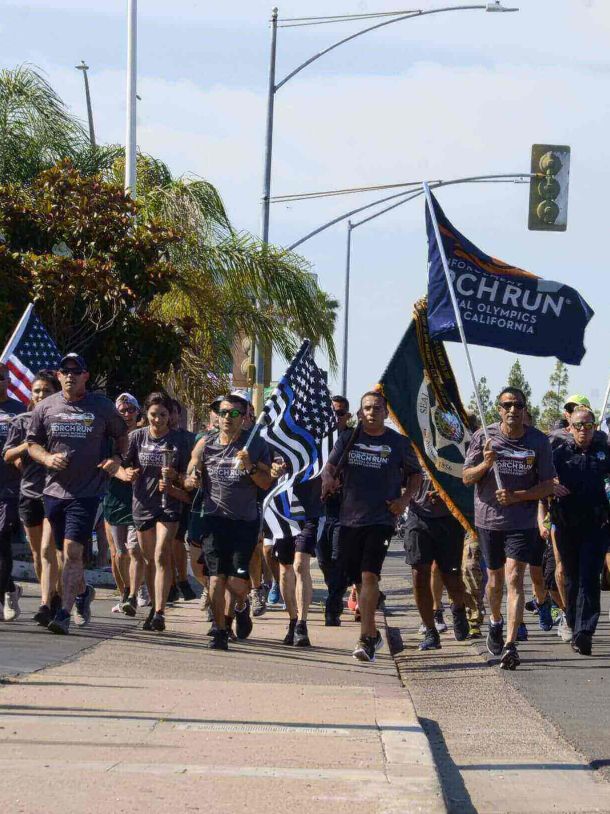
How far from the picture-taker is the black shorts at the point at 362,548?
36.1 feet

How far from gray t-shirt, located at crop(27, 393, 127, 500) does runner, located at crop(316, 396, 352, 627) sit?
2481 millimetres

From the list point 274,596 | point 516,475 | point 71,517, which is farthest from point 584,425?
point 274,596

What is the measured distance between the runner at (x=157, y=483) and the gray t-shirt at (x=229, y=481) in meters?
0.80

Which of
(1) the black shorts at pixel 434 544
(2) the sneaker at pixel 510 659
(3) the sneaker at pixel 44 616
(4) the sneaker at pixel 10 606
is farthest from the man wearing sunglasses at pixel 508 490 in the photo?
(4) the sneaker at pixel 10 606

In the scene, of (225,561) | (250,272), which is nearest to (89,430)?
(225,561)

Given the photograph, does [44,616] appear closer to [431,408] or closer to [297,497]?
[297,497]

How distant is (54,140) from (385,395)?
11725 mm

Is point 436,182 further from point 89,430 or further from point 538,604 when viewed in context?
point 89,430

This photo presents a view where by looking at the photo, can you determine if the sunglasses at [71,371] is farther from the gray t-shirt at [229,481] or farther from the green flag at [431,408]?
→ the green flag at [431,408]

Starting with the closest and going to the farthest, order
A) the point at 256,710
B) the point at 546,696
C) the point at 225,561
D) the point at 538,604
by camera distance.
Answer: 1. the point at 256,710
2. the point at 546,696
3. the point at 225,561
4. the point at 538,604

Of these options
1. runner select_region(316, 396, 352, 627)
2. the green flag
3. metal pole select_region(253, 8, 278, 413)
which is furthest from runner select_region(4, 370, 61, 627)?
metal pole select_region(253, 8, 278, 413)

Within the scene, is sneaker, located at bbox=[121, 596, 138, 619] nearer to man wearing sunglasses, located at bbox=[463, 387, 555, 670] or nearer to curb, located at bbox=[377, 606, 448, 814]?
man wearing sunglasses, located at bbox=[463, 387, 555, 670]

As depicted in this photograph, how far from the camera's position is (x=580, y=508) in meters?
11.9

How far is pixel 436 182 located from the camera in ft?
73.5
